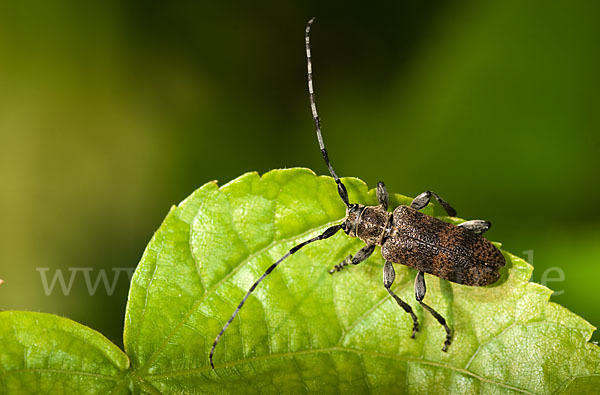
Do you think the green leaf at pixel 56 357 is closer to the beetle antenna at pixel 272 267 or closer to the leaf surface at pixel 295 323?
the leaf surface at pixel 295 323

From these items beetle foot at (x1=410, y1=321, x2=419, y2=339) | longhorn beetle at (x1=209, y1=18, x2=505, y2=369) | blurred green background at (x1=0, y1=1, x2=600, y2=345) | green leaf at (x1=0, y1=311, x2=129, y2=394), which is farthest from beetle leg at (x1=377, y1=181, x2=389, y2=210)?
green leaf at (x1=0, y1=311, x2=129, y2=394)

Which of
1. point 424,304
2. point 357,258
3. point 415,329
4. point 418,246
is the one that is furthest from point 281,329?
point 418,246

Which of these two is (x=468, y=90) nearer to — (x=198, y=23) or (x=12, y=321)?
(x=198, y=23)

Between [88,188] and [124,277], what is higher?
[88,188]

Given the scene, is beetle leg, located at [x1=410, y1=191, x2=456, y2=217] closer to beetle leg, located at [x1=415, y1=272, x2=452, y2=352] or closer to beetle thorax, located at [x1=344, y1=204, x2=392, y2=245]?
beetle thorax, located at [x1=344, y1=204, x2=392, y2=245]

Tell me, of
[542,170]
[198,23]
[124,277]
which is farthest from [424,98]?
[124,277]
